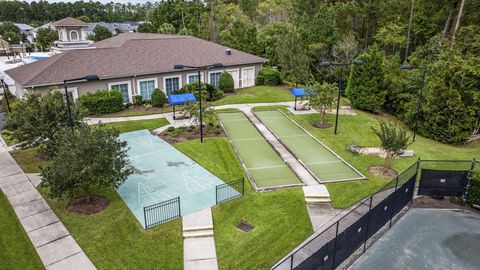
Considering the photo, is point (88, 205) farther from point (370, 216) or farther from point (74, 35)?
point (74, 35)

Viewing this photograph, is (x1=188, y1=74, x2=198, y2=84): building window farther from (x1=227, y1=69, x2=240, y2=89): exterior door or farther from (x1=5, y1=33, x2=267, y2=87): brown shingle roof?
(x1=227, y1=69, x2=240, y2=89): exterior door

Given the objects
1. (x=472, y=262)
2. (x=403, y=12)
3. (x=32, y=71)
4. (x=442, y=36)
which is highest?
(x=403, y=12)

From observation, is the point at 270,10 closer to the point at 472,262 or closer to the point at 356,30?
the point at 356,30

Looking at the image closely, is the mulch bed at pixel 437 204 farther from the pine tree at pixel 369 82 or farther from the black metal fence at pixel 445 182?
the pine tree at pixel 369 82

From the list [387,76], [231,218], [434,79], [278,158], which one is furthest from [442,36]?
[231,218]

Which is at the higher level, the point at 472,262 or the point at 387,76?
the point at 387,76

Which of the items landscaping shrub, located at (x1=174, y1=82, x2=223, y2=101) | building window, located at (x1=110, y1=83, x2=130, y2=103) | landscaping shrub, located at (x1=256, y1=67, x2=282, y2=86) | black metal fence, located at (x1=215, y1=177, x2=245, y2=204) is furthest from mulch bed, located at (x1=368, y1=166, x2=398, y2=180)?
landscaping shrub, located at (x1=256, y1=67, x2=282, y2=86)

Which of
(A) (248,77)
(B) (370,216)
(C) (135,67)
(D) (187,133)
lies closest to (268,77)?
(A) (248,77)
